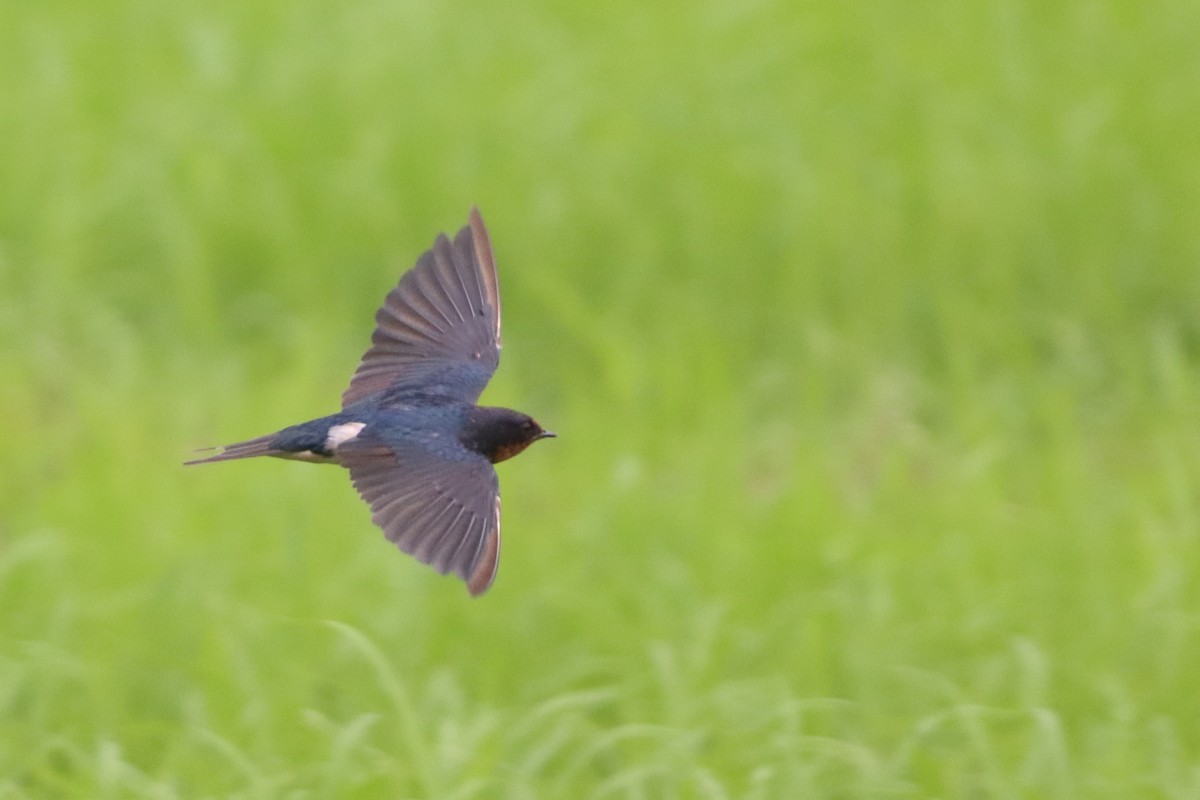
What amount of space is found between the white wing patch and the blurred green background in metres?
0.31

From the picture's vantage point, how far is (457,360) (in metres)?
3.90

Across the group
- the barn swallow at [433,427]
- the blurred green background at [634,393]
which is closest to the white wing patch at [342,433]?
the barn swallow at [433,427]

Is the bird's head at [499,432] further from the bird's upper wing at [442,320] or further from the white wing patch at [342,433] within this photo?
the bird's upper wing at [442,320]

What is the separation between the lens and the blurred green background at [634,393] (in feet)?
13.4

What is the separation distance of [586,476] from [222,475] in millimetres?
869

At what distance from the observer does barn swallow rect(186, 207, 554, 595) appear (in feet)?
10.3

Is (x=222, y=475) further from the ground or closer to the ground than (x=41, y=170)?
closer to the ground

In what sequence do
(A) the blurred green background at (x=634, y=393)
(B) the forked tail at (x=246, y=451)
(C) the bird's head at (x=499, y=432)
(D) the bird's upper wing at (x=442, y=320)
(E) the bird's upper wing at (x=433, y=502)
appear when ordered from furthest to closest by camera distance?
1. (A) the blurred green background at (x=634, y=393)
2. (D) the bird's upper wing at (x=442, y=320)
3. (C) the bird's head at (x=499, y=432)
4. (B) the forked tail at (x=246, y=451)
5. (E) the bird's upper wing at (x=433, y=502)

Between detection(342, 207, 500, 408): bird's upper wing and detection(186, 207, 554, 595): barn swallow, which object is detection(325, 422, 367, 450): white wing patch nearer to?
detection(186, 207, 554, 595): barn swallow

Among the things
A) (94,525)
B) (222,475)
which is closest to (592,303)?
(222,475)

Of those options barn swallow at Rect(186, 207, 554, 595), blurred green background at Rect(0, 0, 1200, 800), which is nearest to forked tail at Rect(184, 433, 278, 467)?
barn swallow at Rect(186, 207, 554, 595)

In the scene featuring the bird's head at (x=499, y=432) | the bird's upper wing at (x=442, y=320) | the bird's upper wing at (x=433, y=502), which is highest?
the bird's upper wing at (x=442, y=320)

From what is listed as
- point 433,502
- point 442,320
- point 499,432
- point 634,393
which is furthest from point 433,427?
point 634,393

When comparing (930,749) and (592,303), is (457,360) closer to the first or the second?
(930,749)
